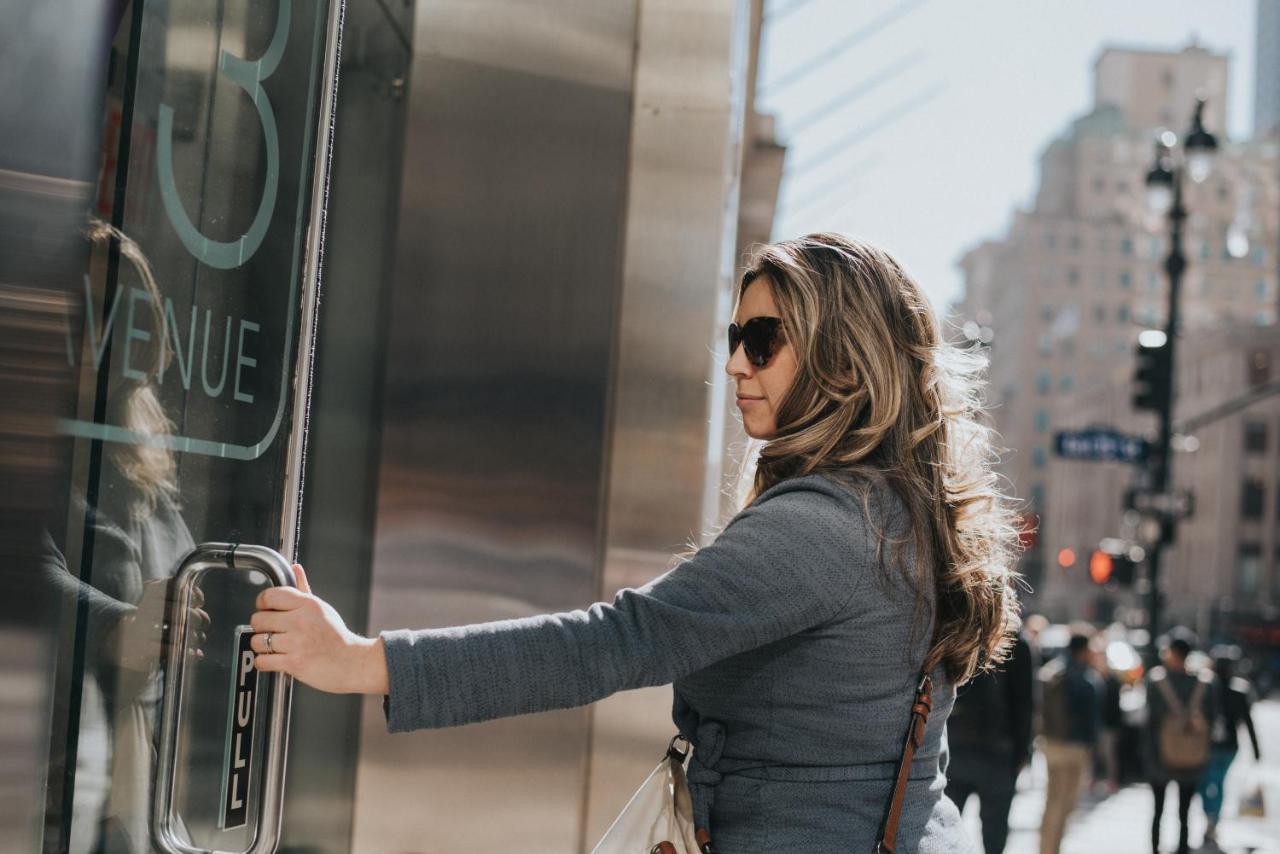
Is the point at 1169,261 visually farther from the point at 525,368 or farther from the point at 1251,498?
the point at 1251,498

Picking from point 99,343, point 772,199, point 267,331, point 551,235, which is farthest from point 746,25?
point 772,199

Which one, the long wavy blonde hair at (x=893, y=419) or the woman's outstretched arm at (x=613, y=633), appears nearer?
the woman's outstretched arm at (x=613, y=633)

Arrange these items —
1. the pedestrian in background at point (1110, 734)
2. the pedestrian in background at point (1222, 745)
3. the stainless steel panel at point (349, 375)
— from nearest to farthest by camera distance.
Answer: the stainless steel panel at point (349, 375) → the pedestrian in background at point (1222, 745) → the pedestrian in background at point (1110, 734)

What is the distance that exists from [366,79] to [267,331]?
186 cm

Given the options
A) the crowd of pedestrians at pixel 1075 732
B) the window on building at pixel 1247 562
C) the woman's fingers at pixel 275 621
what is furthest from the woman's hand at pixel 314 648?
the window on building at pixel 1247 562

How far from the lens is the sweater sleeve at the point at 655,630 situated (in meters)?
1.77

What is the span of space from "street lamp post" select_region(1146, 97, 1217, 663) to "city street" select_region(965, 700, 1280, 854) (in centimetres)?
216

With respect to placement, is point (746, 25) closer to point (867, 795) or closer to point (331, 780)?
point (331, 780)

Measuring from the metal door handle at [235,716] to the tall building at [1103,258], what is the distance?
10077 centimetres

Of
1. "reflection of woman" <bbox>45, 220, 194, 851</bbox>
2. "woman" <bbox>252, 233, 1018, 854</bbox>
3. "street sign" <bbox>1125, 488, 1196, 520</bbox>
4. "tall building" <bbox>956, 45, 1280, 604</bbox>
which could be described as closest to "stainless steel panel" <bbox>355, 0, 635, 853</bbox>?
"woman" <bbox>252, 233, 1018, 854</bbox>

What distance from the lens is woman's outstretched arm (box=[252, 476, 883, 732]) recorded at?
1.76 meters

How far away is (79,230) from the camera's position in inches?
64.7

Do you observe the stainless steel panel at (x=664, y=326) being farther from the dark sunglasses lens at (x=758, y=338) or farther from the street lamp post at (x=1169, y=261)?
the street lamp post at (x=1169, y=261)

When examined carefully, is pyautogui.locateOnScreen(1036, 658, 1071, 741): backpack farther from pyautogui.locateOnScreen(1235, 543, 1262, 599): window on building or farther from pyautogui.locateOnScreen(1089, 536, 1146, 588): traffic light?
pyautogui.locateOnScreen(1235, 543, 1262, 599): window on building
